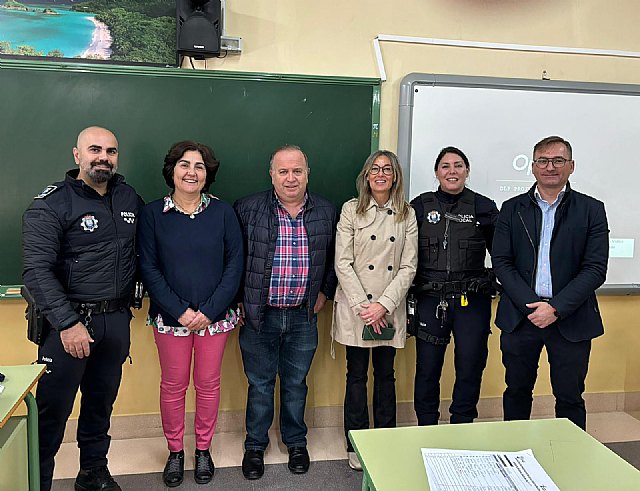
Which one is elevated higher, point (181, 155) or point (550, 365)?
point (181, 155)

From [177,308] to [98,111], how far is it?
114cm

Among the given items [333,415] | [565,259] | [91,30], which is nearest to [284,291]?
[333,415]

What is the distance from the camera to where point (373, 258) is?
2795 mm

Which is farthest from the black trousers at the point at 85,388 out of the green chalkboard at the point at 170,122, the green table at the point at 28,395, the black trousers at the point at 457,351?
the black trousers at the point at 457,351

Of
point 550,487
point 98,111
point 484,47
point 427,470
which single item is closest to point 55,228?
point 98,111

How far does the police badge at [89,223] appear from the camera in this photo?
235 centimetres

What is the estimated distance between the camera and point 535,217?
263 centimetres

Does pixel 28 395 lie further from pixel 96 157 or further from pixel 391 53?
pixel 391 53

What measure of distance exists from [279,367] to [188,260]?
806 mm

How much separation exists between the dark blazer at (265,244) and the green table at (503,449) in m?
1.14

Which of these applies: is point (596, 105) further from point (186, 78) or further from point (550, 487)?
point (550, 487)

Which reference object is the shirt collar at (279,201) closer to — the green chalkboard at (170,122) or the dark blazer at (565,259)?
the green chalkboard at (170,122)

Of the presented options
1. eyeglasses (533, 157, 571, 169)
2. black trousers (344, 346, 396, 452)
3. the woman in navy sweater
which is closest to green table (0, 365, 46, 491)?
the woman in navy sweater

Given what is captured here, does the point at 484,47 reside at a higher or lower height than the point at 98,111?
higher
